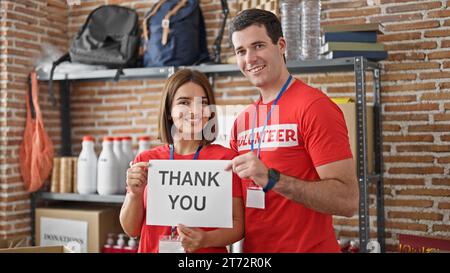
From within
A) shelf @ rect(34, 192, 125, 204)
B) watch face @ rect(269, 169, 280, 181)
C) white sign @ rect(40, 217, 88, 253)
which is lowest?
white sign @ rect(40, 217, 88, 253)

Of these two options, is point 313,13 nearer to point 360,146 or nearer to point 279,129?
point 360,146

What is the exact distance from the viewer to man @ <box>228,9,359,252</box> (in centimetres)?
150

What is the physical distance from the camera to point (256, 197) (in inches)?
65.1

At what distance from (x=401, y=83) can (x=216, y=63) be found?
3.49 feet

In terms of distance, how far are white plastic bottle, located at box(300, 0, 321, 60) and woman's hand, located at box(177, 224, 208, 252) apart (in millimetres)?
1583

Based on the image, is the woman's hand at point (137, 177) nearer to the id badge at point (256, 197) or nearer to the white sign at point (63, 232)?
the id badge at point (256, 197)

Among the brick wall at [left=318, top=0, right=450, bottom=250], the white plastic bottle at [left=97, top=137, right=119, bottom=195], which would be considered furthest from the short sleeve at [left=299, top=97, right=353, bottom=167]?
the white plastic bottle at [left=97, top=137, right=119, bottom=195]

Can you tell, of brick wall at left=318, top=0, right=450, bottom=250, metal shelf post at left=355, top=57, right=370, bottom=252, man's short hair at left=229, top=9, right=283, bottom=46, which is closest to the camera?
man's short hair at left=229, top=9, right=283, bottom=46

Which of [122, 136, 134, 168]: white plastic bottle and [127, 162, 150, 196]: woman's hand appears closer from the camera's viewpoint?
[127, 162, 150, 196]: woman's hand

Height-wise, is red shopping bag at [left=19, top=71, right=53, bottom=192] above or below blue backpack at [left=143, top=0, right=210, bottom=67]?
below

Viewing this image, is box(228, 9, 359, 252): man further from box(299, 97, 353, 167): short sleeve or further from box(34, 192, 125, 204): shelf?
box(34, 192, 125, 204): shelf

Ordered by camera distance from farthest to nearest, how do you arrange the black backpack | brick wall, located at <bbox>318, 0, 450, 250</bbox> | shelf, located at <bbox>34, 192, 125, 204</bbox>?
the black backpack
shelf, located at <bbox>34, 192, 125, 204</bbox>
brick wall, located at <bbox>318, 0, 450, 250</bbox>

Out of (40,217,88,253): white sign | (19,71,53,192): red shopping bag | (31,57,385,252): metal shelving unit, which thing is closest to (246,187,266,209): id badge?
(31,57,385,252): metal shelving unit

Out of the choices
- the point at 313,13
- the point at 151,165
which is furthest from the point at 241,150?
the point at 313,13
